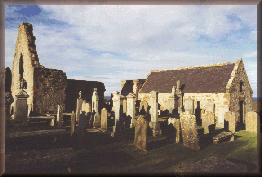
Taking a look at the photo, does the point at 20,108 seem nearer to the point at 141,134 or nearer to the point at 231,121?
the point at 141,134

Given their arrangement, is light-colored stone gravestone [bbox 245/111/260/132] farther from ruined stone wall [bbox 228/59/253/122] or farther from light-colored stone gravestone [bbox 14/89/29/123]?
light-colored stone gravestone [bbox 14/89/29/123]

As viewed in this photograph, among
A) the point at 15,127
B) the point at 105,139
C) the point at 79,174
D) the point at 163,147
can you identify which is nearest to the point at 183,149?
the point at 163,147

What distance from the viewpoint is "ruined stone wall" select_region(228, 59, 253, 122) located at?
545 inches

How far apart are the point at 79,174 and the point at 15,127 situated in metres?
5.49

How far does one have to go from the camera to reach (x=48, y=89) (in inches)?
609

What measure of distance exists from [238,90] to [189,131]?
10.9 meters

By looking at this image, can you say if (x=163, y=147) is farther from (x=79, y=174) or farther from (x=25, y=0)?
(x=25, y=0)

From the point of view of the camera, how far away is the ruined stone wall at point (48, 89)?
583 inches

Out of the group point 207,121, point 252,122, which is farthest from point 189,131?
point 252,122

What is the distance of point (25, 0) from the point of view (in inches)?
171

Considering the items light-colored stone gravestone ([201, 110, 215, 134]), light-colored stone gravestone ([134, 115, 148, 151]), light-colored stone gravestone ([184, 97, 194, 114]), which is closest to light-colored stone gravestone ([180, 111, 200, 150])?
light-colored stone gravestone ([134, 115, 148, 151])

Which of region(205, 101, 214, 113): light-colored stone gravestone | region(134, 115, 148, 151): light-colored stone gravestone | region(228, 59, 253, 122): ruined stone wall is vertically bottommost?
region(134, 115, 148, 151): light-colored stone gravestone

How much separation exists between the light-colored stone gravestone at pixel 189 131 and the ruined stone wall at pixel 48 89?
13144 mm

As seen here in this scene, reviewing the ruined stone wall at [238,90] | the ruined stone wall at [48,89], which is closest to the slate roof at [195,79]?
the ruined stone wall at [238,90]
